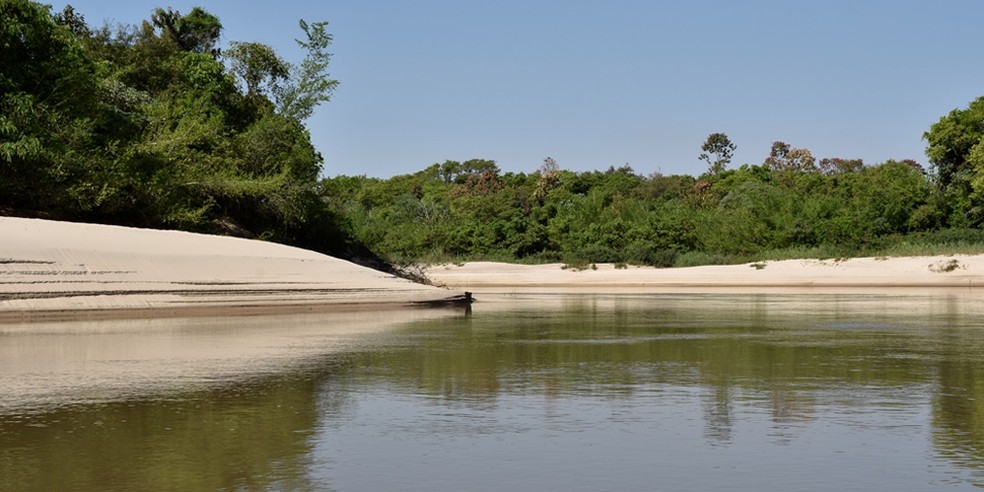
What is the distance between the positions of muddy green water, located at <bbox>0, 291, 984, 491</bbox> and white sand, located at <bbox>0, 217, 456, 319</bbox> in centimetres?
359

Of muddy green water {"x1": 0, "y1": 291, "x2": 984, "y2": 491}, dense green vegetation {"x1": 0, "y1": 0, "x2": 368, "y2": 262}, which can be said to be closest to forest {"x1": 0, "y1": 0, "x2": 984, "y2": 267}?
dense green vegetation {"x1": 0, "y1": 0, "x2": 368, "y2": 262}

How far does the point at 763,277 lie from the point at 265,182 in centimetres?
2465

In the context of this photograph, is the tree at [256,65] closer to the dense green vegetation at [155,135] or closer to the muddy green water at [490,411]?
the dense green vegetation at [155,135]

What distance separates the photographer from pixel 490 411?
9445 mm

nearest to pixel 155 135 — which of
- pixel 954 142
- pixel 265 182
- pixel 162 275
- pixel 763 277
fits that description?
pixel 265 182

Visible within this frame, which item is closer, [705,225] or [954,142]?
[954,142]

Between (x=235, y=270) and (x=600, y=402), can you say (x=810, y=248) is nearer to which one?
(x=235, y=270)

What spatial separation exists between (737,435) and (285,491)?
3.47 metres

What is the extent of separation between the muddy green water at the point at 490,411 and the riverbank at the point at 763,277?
98.9 ft

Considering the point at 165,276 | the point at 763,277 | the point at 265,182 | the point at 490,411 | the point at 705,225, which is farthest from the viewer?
the point at 705,225

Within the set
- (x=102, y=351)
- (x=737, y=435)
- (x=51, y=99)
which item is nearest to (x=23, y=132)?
(x=51, y=99)

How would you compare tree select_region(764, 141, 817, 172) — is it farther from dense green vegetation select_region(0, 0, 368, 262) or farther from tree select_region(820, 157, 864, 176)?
dense green vegetation select_region(0, 0, 368, 262)

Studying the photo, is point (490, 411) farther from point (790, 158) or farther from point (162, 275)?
point (790, 158)

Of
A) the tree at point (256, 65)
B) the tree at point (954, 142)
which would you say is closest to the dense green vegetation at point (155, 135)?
the tree at point (256, 65)
